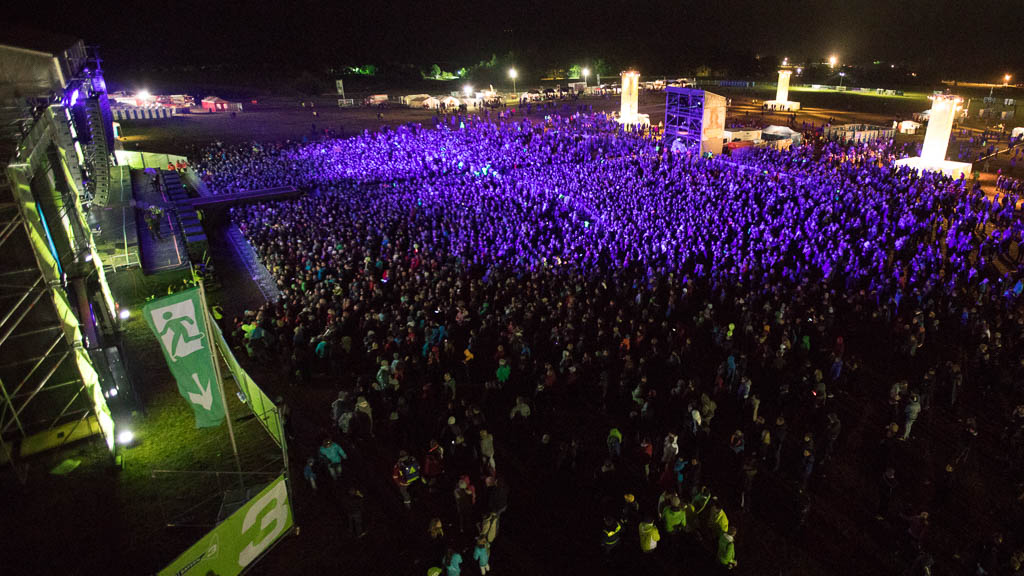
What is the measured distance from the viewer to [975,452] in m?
8.13

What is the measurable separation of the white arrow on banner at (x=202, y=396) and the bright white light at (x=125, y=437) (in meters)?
2.80

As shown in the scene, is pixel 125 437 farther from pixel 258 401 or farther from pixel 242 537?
pixel 242 537

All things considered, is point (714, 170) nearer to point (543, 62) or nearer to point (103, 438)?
point (103, 438)

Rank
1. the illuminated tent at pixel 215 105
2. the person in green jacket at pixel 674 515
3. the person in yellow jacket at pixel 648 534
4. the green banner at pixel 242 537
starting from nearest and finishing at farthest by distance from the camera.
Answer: the green banner at pixel 242 537 → the person in yellow jacket at pixel 648 534 → the person in green jacket at pixel 674 515 → the illuminated tent at pixel 215 105

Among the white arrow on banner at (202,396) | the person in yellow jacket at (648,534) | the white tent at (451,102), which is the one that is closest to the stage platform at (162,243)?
the white arrow on banner at (202,396)

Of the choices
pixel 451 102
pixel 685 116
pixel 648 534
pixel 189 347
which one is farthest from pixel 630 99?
pixel 189 347

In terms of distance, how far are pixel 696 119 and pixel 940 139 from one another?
9711mm

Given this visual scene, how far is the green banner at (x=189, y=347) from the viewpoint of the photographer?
6.01m

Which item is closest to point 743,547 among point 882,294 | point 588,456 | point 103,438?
point 588,456

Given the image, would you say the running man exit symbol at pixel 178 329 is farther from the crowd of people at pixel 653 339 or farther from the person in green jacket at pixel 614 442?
the person in green jacket at pixel 614 442

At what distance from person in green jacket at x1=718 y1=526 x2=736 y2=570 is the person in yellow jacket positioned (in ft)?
2.25

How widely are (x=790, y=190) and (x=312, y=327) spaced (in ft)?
49.4

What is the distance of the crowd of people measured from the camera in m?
7.30

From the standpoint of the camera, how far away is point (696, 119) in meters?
25.9
